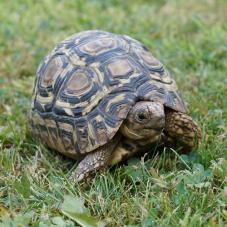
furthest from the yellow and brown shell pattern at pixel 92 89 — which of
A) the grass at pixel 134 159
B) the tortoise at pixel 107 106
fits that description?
the grass at pixel 134 159

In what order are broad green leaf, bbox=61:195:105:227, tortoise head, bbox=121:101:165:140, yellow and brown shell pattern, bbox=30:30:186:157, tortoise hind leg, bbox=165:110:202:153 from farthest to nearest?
1. tortoise hind leg, bbox=165:110:202:153
2. yellow and brown shell pattern, bbox=30:30:186:157
3. tortoise head, bbox=121:101:165:140
4. broad green leaf, bbox=61:195:105:227

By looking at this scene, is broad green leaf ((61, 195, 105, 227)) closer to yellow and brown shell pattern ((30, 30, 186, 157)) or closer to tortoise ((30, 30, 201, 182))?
tortoise ((30, 30, 201, 182))

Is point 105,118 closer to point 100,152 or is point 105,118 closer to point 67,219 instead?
point 100,152

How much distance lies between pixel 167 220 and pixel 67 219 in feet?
1.78

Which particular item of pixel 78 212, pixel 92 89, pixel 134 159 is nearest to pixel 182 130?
pixel 134 159

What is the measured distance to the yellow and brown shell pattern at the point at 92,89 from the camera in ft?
10.9

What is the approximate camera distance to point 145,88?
3.35 meters

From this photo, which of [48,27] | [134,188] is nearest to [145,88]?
[134,188]

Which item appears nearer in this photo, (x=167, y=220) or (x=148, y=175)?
(x=167, y=220)

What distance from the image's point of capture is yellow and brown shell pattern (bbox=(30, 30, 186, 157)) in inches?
131

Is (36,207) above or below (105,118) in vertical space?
below

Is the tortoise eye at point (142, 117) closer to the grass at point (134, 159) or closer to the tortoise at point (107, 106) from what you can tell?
the tortoise at point (107, 106)

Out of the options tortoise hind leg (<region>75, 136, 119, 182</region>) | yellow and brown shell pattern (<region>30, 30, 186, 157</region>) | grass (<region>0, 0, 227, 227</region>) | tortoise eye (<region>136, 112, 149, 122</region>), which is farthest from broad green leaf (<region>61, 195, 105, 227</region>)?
tortoise eye (<region>136, 112, 149, 122</region>)

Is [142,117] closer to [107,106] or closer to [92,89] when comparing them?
[107,106]
